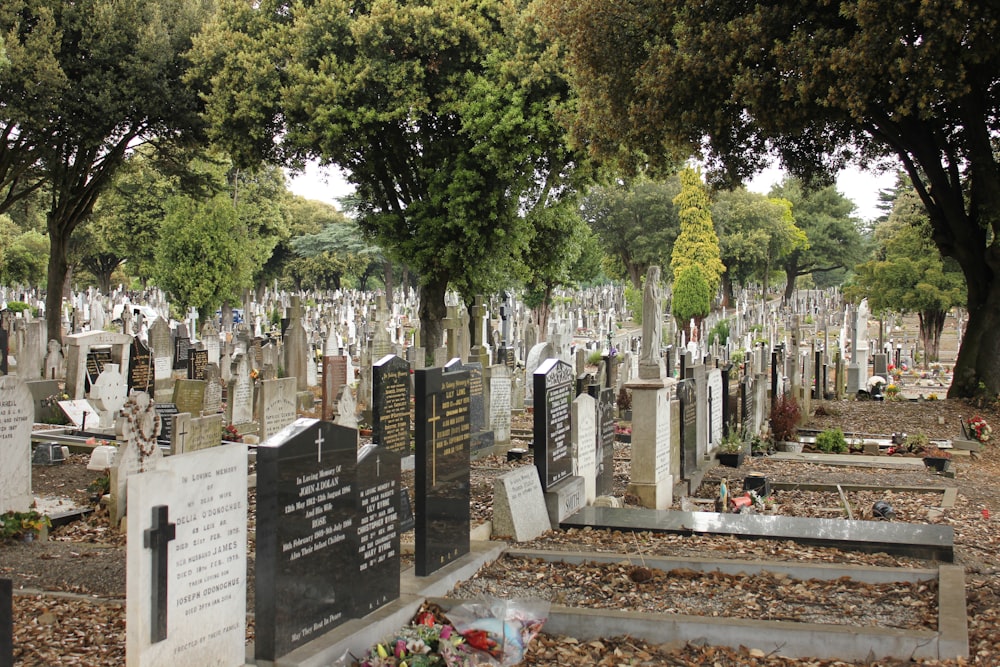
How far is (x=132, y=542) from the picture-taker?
423cm

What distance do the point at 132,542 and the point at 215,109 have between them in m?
17.8

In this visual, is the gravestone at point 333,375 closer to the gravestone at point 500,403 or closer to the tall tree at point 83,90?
the gravestone at point 500,403

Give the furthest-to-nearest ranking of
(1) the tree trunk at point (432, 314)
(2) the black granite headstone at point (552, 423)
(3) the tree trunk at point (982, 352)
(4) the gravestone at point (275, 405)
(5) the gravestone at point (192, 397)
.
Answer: (1) the tree trunk at point (432, 314), (3) the tree trunk at point (982, 352), (5) the gravestone at point (192, 397), (4) the gravestone at point (275, 405), (2) the black granite headstone at point (552, 423)

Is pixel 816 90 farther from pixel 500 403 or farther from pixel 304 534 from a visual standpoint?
pixel 304 534

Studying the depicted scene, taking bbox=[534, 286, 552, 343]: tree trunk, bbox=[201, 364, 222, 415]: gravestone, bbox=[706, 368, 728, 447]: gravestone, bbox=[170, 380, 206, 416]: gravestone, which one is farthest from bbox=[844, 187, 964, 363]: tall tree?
bbox=[170, 380, 206, 416]: gravestone

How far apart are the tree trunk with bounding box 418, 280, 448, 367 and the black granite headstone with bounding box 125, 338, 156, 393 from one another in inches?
286

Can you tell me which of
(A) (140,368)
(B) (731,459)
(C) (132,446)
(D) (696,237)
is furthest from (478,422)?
(D) (696,237)

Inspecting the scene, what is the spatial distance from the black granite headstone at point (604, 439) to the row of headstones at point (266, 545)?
439 cm

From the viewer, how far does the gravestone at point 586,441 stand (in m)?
9.05

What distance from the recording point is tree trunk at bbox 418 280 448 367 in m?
22.5

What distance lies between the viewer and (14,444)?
8539 mm

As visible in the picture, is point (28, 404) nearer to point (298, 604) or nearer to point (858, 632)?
point (298, 604)

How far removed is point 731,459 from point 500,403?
3.39 meters

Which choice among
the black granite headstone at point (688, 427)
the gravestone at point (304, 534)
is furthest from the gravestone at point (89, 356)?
the gravestone at point (304, 534)
